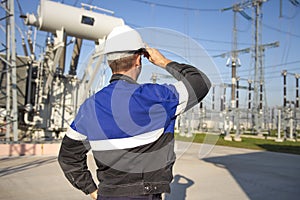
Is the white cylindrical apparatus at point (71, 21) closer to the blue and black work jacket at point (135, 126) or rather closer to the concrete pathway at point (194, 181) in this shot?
the concrete pathway at point (194, 181)

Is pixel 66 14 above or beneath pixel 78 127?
above

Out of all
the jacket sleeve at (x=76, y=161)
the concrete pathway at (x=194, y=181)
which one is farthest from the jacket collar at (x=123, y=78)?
the concrete pathway at (x=194, y=181)

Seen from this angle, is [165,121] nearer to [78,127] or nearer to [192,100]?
[192,100]

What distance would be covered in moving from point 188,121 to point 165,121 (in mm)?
577

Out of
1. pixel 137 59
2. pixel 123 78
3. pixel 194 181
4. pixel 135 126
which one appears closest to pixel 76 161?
pixel 135 126

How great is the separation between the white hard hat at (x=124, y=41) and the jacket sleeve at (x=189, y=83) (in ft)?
0.69

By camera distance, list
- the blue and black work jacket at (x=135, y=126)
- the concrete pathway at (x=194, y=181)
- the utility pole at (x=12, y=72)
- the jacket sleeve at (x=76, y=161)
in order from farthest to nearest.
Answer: the utility pole at (x=12, y=72) → the concrete pathway at (x=194, y=181) → the jacket sleeve at (x=76, y=161) → the blue and black work jacket at (x=135, y=126)

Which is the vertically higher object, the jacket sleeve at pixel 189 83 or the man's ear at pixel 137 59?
the man's ear at pixel 137 59

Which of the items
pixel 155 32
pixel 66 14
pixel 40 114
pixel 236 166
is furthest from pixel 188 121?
pixel 40 114

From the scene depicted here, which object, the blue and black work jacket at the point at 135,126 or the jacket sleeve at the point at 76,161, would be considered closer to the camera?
the blue and black work jacket at the point at 135,126

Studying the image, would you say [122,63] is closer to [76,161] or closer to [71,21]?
[76,161]

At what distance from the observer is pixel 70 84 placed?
46.6ft

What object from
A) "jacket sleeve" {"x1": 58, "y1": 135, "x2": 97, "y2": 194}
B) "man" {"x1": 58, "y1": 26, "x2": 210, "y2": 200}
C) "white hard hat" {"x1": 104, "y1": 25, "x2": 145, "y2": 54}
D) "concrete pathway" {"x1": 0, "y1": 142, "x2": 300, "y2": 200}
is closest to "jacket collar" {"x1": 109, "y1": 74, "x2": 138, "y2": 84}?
"man" {"x1": 58, "y1": 26, "x2": 210, "y2": 200}

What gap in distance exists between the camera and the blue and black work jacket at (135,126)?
1.60 meters
